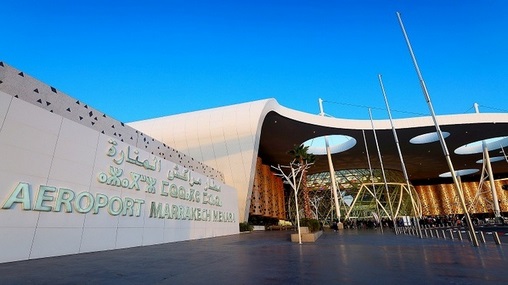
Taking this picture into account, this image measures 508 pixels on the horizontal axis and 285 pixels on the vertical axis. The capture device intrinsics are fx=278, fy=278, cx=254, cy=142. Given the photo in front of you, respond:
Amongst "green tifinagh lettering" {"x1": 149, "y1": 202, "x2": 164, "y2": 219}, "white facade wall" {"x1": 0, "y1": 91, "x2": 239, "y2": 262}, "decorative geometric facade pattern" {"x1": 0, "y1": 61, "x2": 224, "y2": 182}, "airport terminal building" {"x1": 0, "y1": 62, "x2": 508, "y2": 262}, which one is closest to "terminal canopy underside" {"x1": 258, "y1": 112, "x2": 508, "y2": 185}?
"airport terminal building" {"x1": 0, "y1": 62, "x2": 508, "y2": 262}

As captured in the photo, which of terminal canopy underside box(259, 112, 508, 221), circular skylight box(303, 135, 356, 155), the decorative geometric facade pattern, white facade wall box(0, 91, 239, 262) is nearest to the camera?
white facade wall box(0, 91, 239, 262)

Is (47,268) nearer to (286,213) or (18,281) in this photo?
(18,281)

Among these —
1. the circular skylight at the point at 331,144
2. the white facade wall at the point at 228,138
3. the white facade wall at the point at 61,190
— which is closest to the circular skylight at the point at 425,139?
the circular skylight at the point at 331,144

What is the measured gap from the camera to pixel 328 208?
59.9 meters

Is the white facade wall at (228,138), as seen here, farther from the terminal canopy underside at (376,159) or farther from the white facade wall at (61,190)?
the white facade wall at (61,190)

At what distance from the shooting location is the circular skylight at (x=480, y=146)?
45.1 m

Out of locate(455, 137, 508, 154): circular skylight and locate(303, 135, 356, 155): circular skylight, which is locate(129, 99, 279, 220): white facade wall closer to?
locate(303, 135, 356, 155): circular skylight

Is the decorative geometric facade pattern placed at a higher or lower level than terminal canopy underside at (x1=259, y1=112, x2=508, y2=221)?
lower

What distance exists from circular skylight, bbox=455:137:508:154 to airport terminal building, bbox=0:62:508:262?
0.18 metres

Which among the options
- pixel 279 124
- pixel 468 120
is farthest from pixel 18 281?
pixel 468 120

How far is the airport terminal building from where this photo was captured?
380 inches

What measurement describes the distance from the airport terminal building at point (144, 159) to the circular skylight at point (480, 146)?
184 millimetres

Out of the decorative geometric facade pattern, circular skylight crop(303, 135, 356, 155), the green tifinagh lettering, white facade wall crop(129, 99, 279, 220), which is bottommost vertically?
the green tifinagh lettering

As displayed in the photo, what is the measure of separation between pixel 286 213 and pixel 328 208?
1053cm
